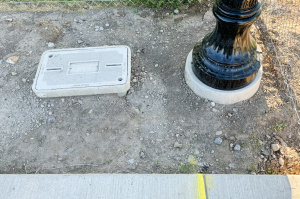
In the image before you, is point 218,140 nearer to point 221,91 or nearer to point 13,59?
point 221,91

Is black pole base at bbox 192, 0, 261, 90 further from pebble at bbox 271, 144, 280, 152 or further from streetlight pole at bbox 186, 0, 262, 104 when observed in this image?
pebble at bbox 271, 144, 280, 152

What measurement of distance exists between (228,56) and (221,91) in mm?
325

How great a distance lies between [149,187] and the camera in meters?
1.96

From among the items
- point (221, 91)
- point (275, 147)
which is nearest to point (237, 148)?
point (275, 147)

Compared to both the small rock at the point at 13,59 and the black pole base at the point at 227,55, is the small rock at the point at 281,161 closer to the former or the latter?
the black pole base at the point at 227,55

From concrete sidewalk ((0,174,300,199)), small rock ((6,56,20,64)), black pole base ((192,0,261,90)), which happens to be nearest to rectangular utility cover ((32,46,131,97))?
small rock ((6,56,20,64))

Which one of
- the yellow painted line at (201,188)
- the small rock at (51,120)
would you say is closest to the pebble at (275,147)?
the yellow painted line at (201,188)

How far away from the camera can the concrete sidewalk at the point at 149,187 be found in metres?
1.92

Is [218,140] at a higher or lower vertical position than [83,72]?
lower

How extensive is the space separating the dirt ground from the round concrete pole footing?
58 mm

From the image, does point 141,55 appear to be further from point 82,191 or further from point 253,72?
point 82,191

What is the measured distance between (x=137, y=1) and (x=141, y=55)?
0.98m

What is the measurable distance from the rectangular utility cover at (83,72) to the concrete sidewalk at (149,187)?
88 cm

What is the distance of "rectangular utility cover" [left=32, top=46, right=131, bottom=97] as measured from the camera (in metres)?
2.63
